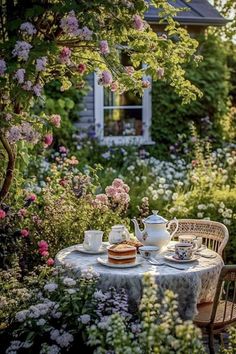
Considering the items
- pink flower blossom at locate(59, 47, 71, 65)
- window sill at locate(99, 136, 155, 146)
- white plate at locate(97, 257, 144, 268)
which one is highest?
pink flower blossom at locate(59, 47, 71, 65)

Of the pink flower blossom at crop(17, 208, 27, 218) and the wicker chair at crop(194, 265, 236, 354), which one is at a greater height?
the pink flower blossom at crop(17, 208, 27, 218)

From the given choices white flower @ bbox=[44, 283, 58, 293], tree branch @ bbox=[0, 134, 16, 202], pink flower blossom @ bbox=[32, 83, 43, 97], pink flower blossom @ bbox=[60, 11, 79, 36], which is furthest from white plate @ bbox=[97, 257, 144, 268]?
pink flower blossom @ bbox=[60, 11, 79, 36]

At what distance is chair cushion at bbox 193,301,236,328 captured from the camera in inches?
183

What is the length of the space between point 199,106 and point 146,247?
6796mm

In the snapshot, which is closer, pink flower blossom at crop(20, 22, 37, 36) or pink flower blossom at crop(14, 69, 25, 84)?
pink flower blossom at crop(14, 69, 25, 84)

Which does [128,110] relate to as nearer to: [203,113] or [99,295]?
[203,113]

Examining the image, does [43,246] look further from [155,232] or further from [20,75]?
[20,75]

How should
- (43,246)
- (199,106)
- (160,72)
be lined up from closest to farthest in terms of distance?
(160,72) → (43,246) → (199,106)

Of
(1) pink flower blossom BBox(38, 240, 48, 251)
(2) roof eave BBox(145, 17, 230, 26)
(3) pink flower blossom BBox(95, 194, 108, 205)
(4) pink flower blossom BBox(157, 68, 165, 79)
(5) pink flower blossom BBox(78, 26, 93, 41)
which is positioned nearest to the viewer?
(5) pink flower blossom BBox(78, 26, 93, 41)

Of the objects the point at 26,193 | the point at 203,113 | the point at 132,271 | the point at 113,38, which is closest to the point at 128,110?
the point at 203,113

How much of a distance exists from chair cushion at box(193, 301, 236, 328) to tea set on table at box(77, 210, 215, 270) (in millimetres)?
365

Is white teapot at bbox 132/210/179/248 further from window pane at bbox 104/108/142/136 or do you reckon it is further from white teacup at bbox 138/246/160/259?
window pane at bbox 104/108/142/136

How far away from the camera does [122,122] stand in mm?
11398

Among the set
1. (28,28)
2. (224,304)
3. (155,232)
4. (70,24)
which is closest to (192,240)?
(155,232)
